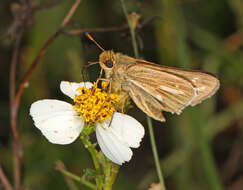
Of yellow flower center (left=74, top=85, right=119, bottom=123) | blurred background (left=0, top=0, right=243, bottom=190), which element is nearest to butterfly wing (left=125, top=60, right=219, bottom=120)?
yellow flower center (left=74, top=85, right=119, bottom=123)

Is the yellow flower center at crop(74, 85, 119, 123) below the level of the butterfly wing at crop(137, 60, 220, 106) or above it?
above

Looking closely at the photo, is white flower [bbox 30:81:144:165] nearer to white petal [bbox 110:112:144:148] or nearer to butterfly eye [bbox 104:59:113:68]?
white petal [bbox 110:112:144:148]

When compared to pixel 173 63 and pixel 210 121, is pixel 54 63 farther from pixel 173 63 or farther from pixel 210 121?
pixel 210 121

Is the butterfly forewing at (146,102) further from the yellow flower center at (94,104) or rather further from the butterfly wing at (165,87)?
the yellow flower center at (94,104)

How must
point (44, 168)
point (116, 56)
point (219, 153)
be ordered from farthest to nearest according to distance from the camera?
1. point (219, 153)
2. point (44, 168)
3. point (116, 56)

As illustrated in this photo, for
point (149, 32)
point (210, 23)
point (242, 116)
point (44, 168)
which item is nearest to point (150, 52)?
point (149, 32)

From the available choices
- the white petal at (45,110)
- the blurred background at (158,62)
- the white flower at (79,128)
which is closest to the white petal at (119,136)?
the white flower at (79,128)

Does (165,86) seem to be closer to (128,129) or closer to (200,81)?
(200,81)

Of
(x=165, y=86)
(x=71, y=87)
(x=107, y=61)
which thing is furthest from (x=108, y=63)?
(x=165, y=86)
